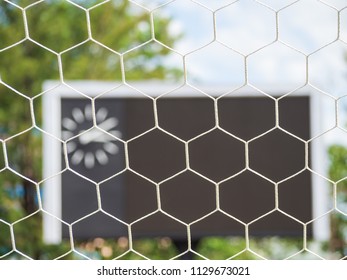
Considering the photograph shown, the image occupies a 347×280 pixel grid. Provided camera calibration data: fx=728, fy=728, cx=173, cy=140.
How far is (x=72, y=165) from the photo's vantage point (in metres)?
1.97

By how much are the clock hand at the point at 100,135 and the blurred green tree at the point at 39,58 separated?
1.19m

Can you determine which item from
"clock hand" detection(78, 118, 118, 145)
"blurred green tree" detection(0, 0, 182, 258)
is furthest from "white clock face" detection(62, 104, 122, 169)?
Result: "blurred green tree" detection(0, 0, 182, 258)

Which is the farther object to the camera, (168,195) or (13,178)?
(13,178)

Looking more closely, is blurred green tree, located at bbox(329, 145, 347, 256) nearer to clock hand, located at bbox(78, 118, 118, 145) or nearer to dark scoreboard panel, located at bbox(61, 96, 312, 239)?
dark scoreboard panel, located at bbox(61, 96, 312, 239)

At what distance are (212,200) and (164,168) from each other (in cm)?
15

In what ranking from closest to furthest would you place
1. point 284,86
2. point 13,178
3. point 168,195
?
point 168,195 → point 284,86 → point 13,178

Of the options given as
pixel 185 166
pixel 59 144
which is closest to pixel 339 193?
pixel 185 166

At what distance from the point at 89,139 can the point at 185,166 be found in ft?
0.97

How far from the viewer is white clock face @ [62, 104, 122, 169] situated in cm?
Answer: 197
